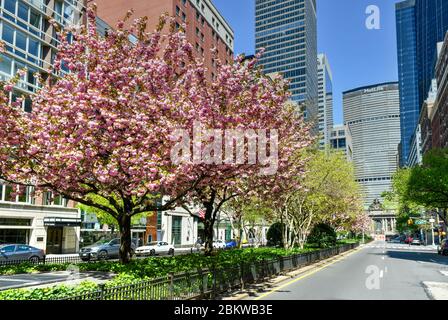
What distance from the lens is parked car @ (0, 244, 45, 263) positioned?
84.4 feet

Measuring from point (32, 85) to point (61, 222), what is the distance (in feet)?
42.3

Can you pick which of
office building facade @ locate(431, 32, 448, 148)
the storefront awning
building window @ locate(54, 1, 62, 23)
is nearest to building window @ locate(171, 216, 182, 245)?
the storefront awning

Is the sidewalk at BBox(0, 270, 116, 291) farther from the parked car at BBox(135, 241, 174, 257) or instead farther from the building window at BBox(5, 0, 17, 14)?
the building window at BBox(5, 0, 17, 14)

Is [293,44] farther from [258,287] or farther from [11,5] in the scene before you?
[258,287]

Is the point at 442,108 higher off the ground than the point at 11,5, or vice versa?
the point at 442,108

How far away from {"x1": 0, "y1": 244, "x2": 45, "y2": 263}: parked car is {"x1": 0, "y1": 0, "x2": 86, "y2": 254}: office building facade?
8.16 m

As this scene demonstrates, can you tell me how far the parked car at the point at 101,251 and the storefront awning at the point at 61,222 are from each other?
6458 millimetres

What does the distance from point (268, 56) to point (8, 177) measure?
605 ft

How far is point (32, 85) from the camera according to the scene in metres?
36.7

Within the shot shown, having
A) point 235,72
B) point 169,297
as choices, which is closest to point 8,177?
point 169,297

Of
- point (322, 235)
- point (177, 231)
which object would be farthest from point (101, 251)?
point (177, 231)
